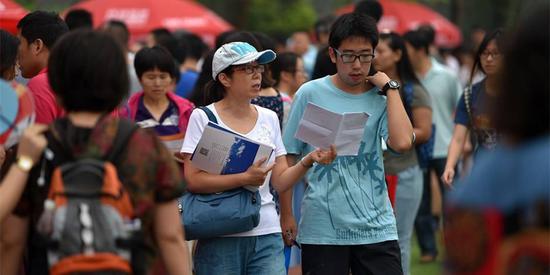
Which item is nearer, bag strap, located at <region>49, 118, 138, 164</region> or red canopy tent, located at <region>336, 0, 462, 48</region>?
bag strap, located at <region>49, 118, 138, 164</region>

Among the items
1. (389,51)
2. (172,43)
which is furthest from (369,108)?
(172,43)

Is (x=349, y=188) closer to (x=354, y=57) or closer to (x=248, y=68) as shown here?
(x=354, y=57)

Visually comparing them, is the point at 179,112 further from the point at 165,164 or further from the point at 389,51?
the point at 165,164

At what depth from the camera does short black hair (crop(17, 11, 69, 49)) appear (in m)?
6.58

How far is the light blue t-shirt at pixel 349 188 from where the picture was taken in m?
6.56

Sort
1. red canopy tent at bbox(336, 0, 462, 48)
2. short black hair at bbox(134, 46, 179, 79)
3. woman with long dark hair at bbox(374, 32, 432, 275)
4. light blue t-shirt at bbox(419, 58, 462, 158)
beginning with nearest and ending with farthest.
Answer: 1. short black hair at bbox(134, 46, 179, 79)
2. woman with long dark hair at bbox(374, 32, 432, 275)
3. light blue t-shirt at bbox(419, 58, 462, 158)
4. red canopy tent at bbox(336, 0, 462, 48)

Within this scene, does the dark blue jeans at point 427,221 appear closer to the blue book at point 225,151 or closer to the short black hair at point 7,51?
the blue book at point 225,151

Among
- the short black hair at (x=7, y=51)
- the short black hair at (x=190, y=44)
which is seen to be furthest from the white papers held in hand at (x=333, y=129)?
the short black hair at (x=190, y=44)

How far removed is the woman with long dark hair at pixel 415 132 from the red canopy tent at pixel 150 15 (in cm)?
814

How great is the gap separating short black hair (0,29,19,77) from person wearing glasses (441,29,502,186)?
3.46 metres

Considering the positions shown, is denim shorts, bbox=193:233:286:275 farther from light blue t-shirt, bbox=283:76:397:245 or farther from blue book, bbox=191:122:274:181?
blue book, bbox=191:122:274:181

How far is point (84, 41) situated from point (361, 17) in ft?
8.49

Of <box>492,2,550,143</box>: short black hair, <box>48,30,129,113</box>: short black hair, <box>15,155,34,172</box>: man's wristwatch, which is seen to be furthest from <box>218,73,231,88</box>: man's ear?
<box>492,2,550,143</box>: short black hair

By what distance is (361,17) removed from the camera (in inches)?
266
